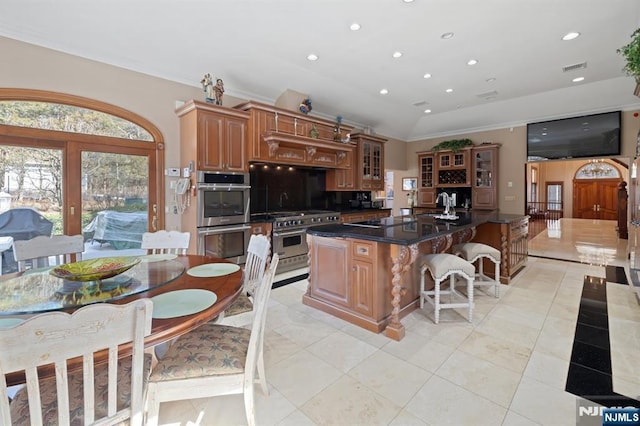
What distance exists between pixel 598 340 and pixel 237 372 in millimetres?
2933

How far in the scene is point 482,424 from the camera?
1.55 metres

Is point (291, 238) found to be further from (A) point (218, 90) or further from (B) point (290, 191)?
(A) point (218, 90)

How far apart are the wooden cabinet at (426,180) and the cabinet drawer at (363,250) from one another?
5.62m

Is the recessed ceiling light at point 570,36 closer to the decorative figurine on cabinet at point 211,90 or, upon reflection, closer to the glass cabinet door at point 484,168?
the glass cabinet door at point 484,168

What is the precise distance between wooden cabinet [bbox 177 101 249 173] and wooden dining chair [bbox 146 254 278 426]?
2.82 meters

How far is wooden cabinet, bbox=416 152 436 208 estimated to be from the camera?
7.64 metres

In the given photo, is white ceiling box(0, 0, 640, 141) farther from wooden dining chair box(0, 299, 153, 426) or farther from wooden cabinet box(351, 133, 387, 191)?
wooden dining chair box(0, 299, 153, 426)

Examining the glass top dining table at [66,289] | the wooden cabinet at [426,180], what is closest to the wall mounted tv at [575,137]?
the wooden cabinet at [426,180]

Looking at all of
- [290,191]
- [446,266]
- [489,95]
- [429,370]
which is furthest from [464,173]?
[429,370]

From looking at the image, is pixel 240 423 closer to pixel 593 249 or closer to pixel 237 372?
A: pixel 237 372

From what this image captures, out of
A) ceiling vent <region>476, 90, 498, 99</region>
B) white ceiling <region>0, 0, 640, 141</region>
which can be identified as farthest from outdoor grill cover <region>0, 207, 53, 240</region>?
ceiling vent <region>476, 90, 498, 99</region>

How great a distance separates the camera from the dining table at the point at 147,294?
1178 mm

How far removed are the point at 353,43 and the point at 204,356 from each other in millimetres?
3910

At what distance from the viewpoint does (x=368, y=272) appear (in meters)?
A: 2.63
